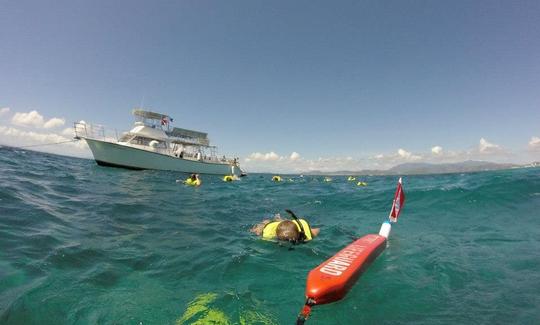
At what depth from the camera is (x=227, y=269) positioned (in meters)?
5.48

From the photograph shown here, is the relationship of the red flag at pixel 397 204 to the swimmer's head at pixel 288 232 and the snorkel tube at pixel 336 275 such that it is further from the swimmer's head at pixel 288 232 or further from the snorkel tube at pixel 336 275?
the swimmer's head at pixel 288 232

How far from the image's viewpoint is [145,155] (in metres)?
30.7

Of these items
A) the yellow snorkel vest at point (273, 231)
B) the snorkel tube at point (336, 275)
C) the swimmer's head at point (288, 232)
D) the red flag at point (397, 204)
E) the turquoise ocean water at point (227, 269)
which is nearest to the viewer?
the snorkel tube at point (336, 275)

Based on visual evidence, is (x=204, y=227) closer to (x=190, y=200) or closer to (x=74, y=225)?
(x=74, y=225)

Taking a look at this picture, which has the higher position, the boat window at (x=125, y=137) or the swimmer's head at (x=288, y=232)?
the boat window at (x=125, y=137)

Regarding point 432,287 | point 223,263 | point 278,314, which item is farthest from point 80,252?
point 432,287

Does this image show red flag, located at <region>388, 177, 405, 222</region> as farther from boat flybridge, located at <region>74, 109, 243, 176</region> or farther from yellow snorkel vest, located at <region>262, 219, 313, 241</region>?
boat flybridge, located at <region>74, 109, 243, 176</region>

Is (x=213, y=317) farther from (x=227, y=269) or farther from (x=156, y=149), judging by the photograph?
(x=156, y=149)

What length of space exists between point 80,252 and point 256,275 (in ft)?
11.8

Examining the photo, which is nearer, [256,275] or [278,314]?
[278,314]

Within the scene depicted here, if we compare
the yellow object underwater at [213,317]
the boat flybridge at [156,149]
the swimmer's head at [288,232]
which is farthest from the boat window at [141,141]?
the yellow object underwater at [213,317]

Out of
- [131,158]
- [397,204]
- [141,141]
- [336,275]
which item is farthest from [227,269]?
[141,141]

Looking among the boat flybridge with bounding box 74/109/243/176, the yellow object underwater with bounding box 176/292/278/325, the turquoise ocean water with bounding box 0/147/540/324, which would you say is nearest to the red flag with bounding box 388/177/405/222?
the turquoise ocean water with bounding box 0/147/540/324

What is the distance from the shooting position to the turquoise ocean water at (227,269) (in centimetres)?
381
